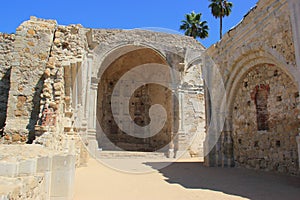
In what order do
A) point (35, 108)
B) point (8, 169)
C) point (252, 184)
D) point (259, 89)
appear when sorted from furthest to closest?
point (35, 108)
point (259, 89)
point (252, 184)
point (8, 169)

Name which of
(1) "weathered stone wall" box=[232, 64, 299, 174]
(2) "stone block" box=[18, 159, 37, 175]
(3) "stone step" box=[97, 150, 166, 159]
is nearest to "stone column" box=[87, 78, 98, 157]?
(3) "stone step" box=[97, 150, 166, 159]

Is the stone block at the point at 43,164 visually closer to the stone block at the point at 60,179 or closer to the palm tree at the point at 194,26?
the stone block at the point at 60,179

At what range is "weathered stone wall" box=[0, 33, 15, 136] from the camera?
8258 millimetres

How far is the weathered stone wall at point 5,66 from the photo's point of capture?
826cm

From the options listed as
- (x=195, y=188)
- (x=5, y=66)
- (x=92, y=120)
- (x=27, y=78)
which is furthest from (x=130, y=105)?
(x=195, y=188)

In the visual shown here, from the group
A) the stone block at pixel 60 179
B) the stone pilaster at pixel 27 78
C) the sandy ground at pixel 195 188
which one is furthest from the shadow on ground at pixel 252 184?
the stone pilaster at pixel 27 78

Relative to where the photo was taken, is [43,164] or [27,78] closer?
[43,164]

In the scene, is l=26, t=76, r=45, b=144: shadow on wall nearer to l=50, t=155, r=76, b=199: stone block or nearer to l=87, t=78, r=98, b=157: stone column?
l=50, t=155, r=76, b=199: stone block

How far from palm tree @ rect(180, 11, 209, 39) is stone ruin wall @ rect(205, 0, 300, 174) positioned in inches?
658

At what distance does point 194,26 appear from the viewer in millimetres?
24828

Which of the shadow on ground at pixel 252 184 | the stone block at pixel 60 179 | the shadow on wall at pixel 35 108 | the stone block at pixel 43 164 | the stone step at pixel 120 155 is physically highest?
the shadow on wall at pixel 35 108

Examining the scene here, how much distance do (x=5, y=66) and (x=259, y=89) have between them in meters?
8.16

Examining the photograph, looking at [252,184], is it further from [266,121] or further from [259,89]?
[259,89]

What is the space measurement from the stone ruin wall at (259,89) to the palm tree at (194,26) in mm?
16716
